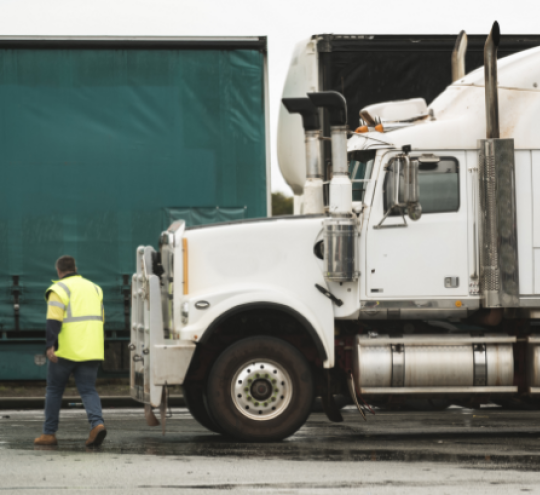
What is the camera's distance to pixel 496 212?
9.45m

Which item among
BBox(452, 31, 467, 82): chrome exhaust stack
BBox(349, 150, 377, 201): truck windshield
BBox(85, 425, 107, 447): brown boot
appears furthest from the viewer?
BBox(452, 31, 467, 82): chrome exhaust stack

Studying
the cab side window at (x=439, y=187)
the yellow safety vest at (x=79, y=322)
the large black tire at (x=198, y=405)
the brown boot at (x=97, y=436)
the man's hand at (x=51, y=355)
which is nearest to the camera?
the brown boot at (x=97, y=436)

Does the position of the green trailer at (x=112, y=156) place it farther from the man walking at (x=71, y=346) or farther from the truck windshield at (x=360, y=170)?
the man walking at (x=71, y=346)

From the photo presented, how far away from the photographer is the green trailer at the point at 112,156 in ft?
42.8

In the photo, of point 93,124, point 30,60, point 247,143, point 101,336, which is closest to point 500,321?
point 101,336

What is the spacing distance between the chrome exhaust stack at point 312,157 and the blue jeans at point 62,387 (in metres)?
2.70

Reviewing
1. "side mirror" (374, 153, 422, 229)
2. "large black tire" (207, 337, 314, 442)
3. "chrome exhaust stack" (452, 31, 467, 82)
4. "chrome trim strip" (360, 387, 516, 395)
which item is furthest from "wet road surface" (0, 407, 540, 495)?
"chrome exhaust stack" (452, 31, 467, 82)

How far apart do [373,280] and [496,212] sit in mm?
1250

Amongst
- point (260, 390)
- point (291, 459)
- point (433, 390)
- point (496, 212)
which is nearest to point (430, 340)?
point (433, 390)

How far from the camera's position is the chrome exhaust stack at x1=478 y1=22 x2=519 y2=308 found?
9.44 meters

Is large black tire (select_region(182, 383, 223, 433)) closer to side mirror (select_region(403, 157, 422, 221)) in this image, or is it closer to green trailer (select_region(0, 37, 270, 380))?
side mirror (select_region(403, 157, 422, 221))

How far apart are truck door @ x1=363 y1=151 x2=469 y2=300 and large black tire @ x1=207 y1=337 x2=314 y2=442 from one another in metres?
1.00

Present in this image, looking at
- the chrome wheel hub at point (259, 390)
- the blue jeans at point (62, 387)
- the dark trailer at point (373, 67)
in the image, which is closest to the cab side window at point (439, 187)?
the chrome wheel hub at point (259, 390)

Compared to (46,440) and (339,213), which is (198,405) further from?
(339,213)
